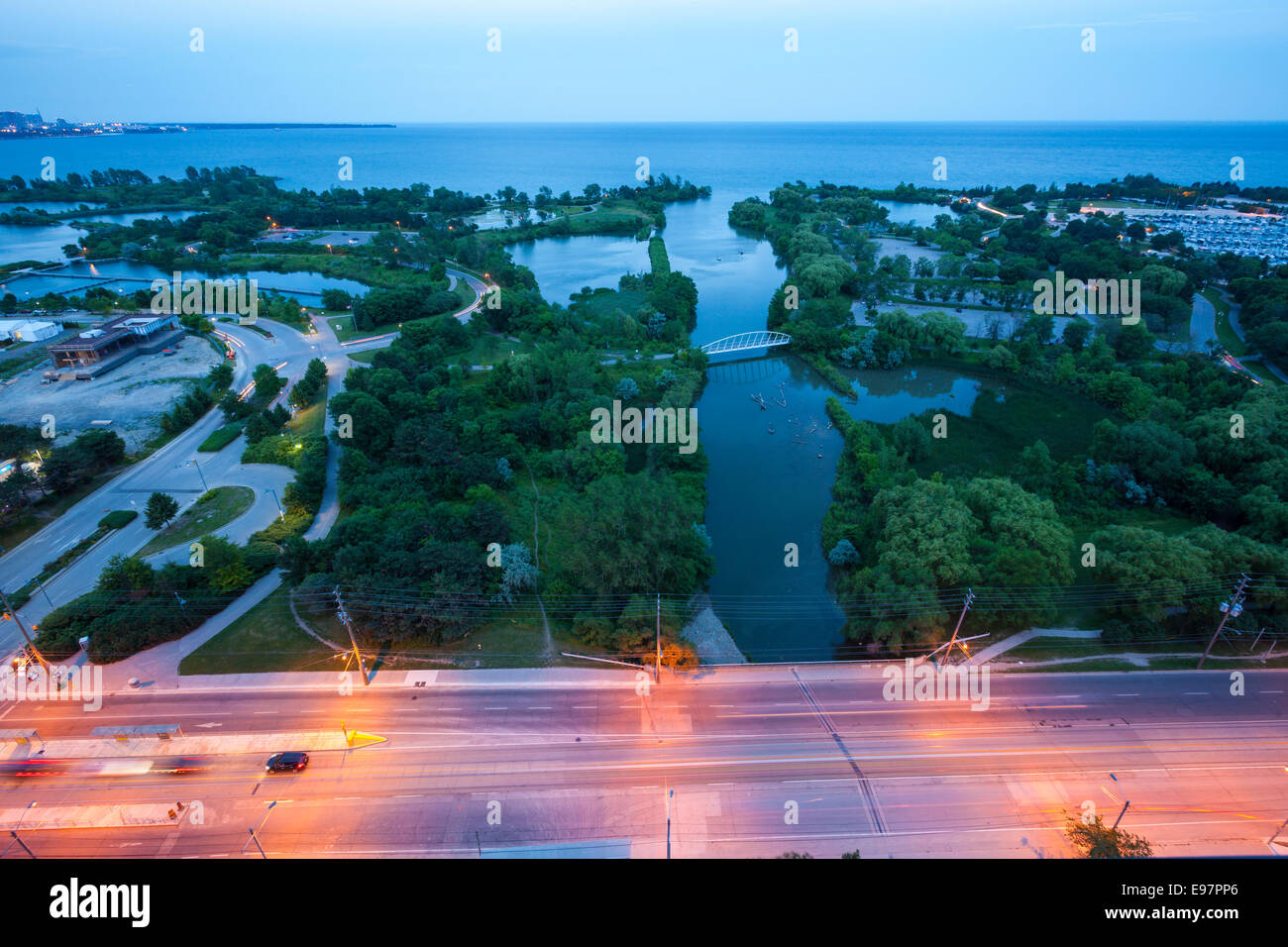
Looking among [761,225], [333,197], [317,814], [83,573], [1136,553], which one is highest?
[333,197]

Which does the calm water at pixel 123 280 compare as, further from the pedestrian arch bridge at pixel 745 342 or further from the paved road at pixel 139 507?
the pedestrian arch bridge at pixel 745 342

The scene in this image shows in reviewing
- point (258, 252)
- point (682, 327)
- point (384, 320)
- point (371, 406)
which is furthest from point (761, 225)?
point (371, 406)

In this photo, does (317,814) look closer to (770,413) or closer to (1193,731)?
(1193,731)

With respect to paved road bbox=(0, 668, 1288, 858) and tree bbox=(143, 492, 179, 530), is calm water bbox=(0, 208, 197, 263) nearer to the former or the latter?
tree bbox=(143, 492, 179, 530)

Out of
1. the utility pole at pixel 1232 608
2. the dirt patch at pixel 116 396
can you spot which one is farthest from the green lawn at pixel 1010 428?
the dirt patch at pixel 116 396

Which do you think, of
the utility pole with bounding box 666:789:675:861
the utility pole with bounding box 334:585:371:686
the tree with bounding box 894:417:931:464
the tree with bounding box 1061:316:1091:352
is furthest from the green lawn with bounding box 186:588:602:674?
the tree with bounding box 1061:316:1091:352

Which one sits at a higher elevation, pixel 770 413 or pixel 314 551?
pixel 770 413
